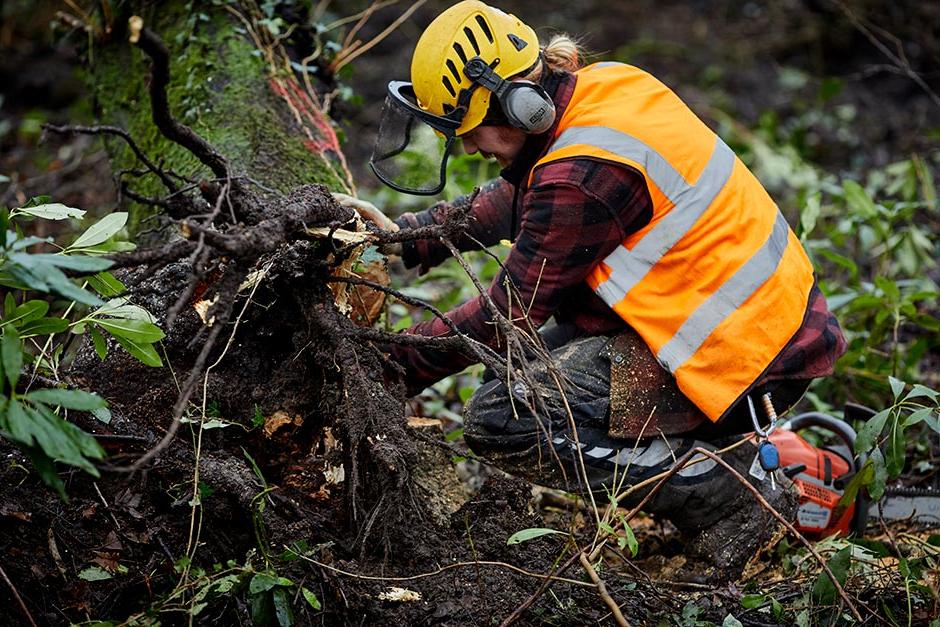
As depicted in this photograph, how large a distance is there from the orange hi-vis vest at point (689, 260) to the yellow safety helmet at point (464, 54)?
22 centimetres

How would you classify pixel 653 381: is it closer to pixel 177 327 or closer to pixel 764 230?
pixel 764 230

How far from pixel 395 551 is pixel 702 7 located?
7.53 m

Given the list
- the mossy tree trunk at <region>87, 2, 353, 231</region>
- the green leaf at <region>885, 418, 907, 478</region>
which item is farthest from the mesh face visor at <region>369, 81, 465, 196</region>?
the green leaf at <region>885, 418, 907, 478</region>

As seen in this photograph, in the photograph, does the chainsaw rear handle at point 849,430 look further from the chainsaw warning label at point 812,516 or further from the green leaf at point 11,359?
the green leaf at point 11,359

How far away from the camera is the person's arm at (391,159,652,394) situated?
2332 mm

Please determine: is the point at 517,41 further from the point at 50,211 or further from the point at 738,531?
the point at 738,531

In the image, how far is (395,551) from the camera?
2166 millimetres

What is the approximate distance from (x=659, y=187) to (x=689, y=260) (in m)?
0.22

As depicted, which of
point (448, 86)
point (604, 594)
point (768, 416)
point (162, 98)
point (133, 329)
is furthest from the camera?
point (768, 416)

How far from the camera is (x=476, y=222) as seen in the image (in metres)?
2.92

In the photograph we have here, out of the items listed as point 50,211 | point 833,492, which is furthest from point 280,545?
point 833,492

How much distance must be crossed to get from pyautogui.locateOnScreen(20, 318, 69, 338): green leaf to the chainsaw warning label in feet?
7.26

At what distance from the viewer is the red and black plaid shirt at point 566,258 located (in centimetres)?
234

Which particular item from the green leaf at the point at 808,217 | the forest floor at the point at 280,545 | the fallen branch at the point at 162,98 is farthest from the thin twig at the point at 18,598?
the green leaf at the point at 808,217
